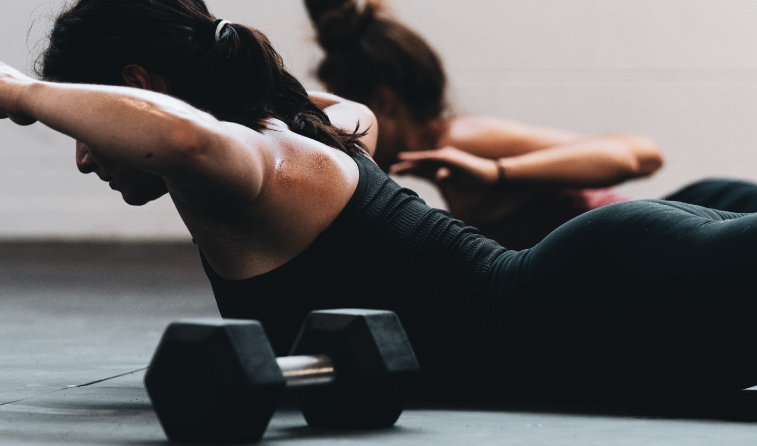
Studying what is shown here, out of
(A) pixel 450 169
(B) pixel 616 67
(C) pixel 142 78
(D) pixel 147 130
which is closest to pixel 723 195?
(A) pixel 450 169

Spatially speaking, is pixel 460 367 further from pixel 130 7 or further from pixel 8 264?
pixel 8 264

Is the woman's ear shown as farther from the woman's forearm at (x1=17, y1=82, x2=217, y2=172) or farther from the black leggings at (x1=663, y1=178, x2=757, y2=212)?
the black leggings at (x1=663, y1=178, x2=757, y2=212)

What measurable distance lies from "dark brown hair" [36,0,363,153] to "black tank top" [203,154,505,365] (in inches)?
5.9

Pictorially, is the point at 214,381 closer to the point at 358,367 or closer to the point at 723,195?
the point at 358,367

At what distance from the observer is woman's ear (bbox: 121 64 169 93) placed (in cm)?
A: 138

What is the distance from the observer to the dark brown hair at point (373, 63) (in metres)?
2.63

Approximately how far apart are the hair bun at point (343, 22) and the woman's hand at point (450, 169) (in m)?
0.56

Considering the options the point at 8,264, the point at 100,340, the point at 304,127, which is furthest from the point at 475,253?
the point at 8,264

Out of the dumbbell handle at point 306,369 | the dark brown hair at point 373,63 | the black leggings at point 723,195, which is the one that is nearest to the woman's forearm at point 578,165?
the dark brown hair at point 373,63

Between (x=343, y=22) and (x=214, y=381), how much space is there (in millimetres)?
1752

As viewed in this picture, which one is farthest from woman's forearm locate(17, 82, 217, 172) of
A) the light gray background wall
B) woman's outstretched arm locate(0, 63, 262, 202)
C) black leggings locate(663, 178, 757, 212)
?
the light gray background wall

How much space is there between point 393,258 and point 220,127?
14.6 inches

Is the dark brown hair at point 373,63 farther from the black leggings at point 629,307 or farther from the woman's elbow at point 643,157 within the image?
the black leggings at point 629,307

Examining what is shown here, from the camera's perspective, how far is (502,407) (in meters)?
1.44
